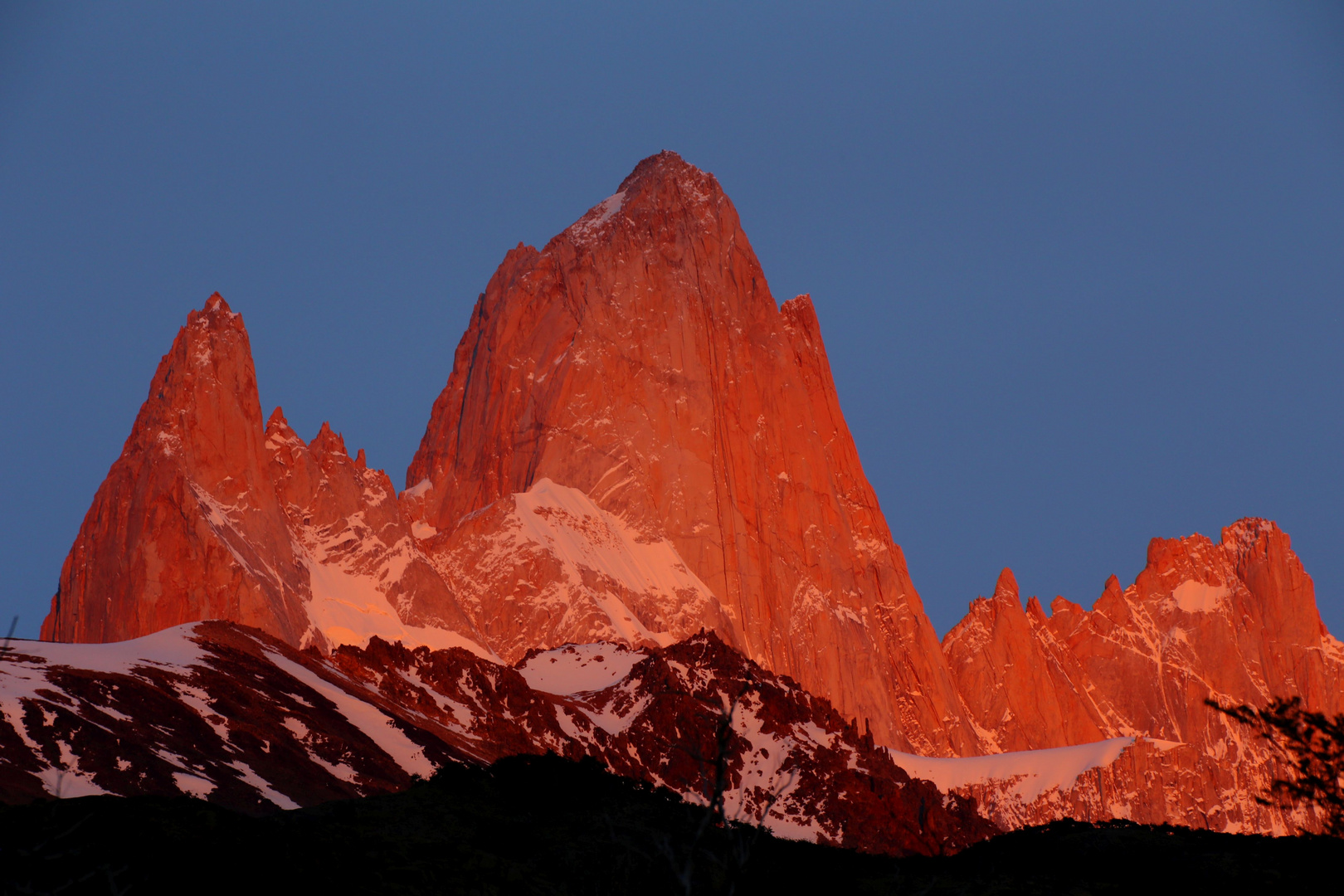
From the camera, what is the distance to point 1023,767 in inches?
7308

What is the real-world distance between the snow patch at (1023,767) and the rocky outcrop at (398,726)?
4172cm

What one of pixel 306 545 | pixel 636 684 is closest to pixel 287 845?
Answer: pixel 636 684

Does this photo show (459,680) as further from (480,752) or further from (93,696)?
(93,696)

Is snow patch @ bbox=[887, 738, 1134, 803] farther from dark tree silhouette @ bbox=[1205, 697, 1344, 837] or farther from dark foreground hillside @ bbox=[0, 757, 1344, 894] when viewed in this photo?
dark tree silhouette @ bbox=[1205, 697, 1344, 837]

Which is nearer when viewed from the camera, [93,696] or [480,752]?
[93,696]

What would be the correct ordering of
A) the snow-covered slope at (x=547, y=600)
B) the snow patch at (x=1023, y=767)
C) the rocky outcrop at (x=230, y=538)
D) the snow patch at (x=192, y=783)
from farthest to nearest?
the snow-covered slope at (x=547, y=600) → the snow patch at (x=1023, y=767) → the rocky outcrop at (x=230, y=538) → the snow patch at (x=192, y=783)

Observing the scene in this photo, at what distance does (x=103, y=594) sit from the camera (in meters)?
160

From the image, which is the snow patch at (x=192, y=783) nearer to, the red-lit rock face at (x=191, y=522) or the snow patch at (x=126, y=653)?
the snow patch at (x=126, y=653)

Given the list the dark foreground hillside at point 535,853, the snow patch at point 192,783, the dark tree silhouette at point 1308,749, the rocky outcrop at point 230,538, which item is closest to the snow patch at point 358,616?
the rocky outcrop at point 230,538

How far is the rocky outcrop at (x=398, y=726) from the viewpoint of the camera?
54.9m

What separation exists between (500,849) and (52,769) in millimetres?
33988

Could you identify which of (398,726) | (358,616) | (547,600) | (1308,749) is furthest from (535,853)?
(547,600)

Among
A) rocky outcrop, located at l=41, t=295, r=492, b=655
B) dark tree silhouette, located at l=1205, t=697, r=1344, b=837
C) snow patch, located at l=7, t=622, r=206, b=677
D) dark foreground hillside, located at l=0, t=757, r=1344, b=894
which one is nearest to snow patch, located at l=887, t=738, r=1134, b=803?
rocky outcrop, located at l=41, t=295, r=492, b=655

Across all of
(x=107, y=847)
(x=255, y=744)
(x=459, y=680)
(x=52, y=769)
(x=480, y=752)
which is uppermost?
(x=459, y=680)
